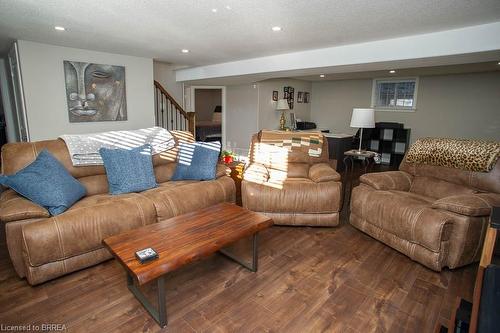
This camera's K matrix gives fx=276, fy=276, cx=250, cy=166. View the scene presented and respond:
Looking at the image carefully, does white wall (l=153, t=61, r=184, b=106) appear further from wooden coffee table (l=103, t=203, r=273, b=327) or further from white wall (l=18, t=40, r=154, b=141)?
wooden coffee table (l=103, t=203, r=273, b=327)

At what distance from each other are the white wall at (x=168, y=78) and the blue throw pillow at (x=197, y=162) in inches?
132

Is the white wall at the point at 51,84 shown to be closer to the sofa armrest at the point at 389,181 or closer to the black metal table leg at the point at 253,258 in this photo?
the black metal table leg at the point at 253,258

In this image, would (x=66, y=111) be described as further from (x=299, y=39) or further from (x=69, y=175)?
(x=299, y=39)

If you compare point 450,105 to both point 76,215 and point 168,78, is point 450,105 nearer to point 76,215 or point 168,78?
point 168,78

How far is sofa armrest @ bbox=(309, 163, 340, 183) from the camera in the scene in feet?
10.4

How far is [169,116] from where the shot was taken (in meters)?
6.10

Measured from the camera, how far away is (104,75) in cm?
466

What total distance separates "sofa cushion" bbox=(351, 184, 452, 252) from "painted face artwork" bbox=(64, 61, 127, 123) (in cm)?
419

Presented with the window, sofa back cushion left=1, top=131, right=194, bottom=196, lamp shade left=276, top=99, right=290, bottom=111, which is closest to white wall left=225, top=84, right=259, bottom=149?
lamp shade left=276, top=99, right=290, bottom=111

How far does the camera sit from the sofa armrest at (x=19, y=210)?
1.98 metres

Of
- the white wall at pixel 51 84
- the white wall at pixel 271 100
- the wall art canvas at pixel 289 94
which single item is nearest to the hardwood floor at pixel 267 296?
the white wall at pixel 51 84

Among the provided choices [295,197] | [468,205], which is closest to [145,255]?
[295,197]

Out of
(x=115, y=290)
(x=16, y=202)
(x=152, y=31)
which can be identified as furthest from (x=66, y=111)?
(x=115, y=290)

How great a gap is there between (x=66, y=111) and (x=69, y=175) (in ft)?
7.87
